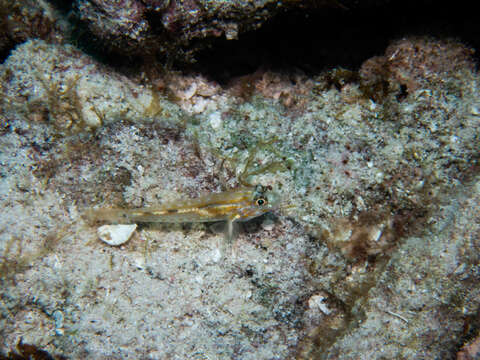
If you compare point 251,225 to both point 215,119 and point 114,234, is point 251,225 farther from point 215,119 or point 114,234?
point 114,234

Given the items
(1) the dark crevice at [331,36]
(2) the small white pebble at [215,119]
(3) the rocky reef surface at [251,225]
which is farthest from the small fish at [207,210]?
(1) the dark crevice at [331,36]

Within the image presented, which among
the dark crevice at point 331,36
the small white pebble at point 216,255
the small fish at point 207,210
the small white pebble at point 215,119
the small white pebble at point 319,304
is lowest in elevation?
the small white pebble at point 319,304

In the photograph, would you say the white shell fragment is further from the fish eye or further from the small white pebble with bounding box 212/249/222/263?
the fish eye

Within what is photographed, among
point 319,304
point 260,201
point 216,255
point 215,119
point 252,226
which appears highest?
point 215,119

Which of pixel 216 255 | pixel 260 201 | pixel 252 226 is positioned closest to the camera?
pixel 260 201

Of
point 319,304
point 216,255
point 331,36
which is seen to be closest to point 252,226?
point 216,255

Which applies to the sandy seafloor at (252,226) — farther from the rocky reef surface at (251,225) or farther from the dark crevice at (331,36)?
the dark crevice at (331,36)

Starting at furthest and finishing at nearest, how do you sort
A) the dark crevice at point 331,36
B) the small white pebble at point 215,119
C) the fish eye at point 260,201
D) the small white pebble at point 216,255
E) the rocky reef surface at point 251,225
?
the small white pebble at point 215,119
the dark crevice at point 331,36
the small white pebble at point 216,255
the fish eye at point 260,201
the rocky reef surface at point 251,225

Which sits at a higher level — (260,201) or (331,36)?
(331,36)
